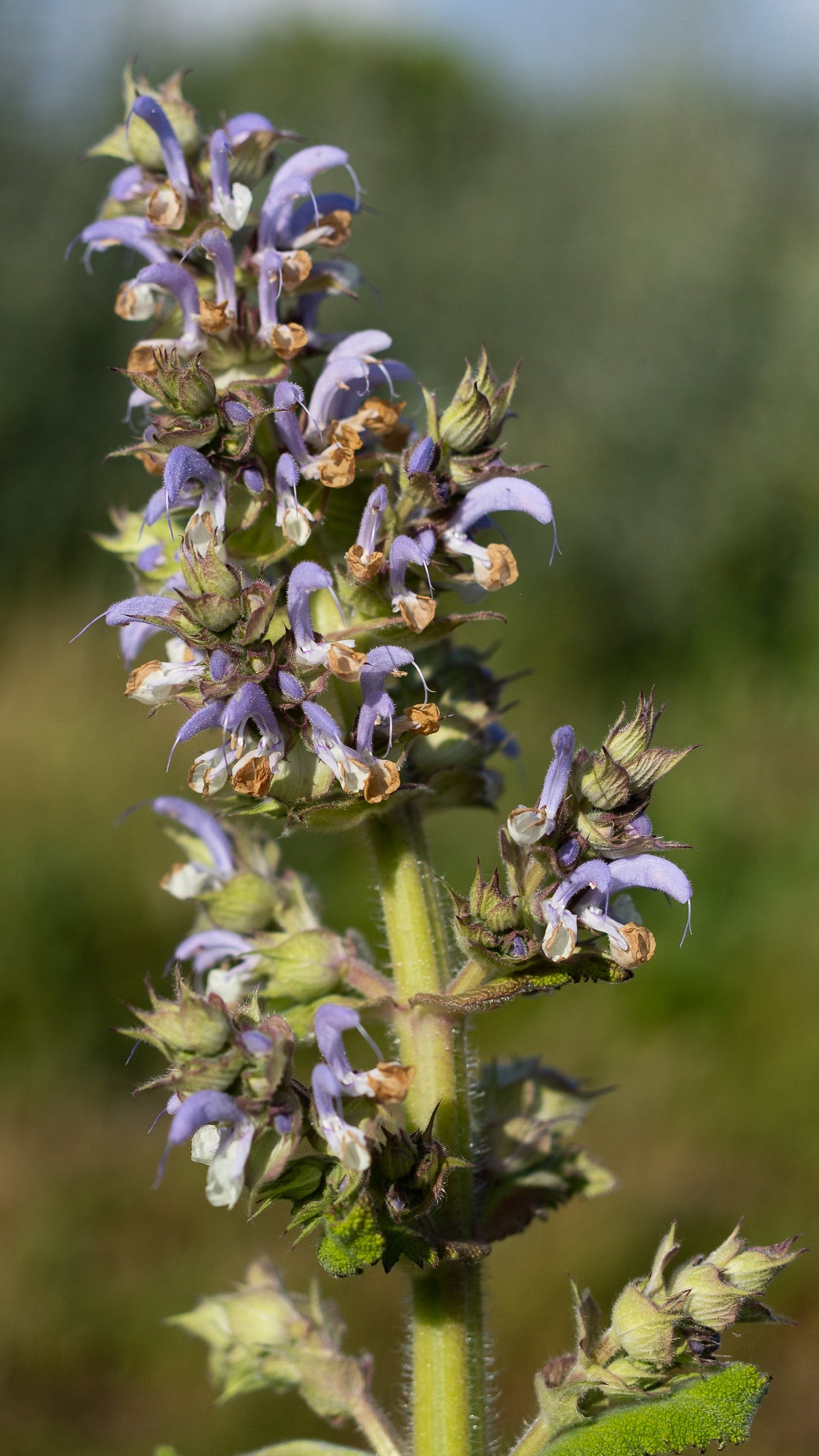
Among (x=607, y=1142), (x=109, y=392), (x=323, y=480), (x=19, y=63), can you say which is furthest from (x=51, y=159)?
(x=323, y=480)

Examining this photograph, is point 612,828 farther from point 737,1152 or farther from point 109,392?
point 109,392

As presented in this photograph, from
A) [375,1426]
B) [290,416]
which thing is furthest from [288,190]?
[375,1426]

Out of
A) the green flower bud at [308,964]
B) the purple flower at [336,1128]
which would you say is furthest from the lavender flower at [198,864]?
the purple flower at [336,1128]

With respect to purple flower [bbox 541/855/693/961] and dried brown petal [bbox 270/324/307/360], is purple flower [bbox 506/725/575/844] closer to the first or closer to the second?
purple flower [bbox 541/855/693/961]

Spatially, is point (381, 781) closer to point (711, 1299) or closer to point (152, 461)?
point (152, 461)

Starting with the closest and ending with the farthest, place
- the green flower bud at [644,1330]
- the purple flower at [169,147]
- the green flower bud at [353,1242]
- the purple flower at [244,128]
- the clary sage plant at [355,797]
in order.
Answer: the green flower bud at [353,1242]
the clary sage plant at [355,797]
the green flower bud at [644,1330]
the purple flower at [169,147]
the purple flower at [244,128]

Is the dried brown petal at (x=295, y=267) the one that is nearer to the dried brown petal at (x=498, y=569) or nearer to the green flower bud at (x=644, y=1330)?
the dried brown petal at (x=498, y=569)
